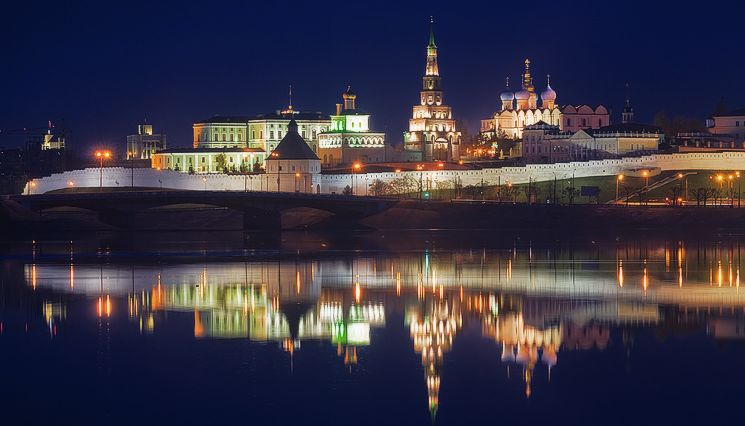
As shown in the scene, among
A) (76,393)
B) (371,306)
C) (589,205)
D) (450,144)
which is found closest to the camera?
(76,393)

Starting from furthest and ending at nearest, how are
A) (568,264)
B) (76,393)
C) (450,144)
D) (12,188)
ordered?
(450,144), (12,188), (568,264), (76,393)

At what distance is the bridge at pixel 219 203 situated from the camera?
70.4 m

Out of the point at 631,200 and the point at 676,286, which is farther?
the point at 631,200

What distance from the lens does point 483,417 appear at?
77.3 ft

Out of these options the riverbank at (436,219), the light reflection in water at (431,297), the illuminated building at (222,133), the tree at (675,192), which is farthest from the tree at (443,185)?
the light reflection in water at (431,297)

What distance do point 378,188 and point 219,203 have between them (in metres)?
28.5

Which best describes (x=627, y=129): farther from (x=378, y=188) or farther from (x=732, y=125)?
(x=378, y=188)

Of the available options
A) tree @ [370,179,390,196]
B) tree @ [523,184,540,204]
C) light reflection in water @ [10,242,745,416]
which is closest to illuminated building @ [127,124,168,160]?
tree @ [370,179,390,196]

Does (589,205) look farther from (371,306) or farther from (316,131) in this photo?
(316,131)

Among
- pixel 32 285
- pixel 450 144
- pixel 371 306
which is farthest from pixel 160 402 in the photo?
pixel 450 144

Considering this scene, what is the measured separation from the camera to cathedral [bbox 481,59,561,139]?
123125mm

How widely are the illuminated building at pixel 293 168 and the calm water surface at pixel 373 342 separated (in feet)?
169

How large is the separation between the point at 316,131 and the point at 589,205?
63.3 m

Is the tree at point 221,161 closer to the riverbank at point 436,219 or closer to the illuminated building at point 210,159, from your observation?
the illuminated building at point 210,159
